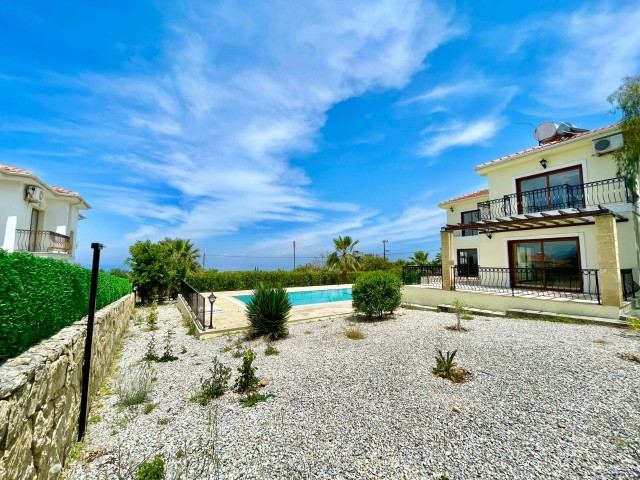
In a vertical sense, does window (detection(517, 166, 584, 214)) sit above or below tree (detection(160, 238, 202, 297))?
above

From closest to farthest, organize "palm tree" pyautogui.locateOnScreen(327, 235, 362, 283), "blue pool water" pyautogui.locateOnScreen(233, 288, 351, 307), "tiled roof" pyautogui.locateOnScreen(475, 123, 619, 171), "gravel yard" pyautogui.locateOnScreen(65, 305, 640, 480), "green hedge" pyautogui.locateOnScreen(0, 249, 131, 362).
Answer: "green hedge" pyautogui.locateOnScreen(0, 249, 131, 362) → "gravel yard" pyautogui.locateOnScreen(65, 305, 640, 480) → "tiled roof" pyautogui.locateOnScreen(475, 123, 619, 171) → "blue pool water" pyautogui.locateOnScreen(233, 288, 351, 307) → "palm tree" pyautogui.locateOnScreen(327, 235, 362, 283)

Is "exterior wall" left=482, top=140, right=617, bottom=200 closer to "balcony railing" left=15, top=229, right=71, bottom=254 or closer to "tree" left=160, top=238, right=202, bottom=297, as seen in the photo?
"tree" left=160, top=238, right=202, bottom=297

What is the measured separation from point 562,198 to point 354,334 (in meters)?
11.9

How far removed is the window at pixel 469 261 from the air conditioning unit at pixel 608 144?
957 centimetres

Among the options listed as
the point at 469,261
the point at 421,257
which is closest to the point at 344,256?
the point at 421,257

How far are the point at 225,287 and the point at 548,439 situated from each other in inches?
839

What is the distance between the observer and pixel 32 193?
47.5 ft

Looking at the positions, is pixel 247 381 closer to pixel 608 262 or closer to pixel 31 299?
pixel 31 299

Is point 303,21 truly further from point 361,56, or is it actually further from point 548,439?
point 548,439

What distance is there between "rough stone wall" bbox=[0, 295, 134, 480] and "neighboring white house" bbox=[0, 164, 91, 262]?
615 inches

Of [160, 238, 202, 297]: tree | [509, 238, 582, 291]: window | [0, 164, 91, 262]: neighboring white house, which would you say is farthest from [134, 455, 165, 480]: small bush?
[0, 164, 91, 262]: neighboring white house

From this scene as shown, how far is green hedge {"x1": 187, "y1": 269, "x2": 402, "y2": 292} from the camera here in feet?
68.7

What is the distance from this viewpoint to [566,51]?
8203 mm

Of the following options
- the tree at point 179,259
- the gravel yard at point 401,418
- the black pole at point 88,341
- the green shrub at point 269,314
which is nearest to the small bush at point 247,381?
the gravel yard at point 401,418
